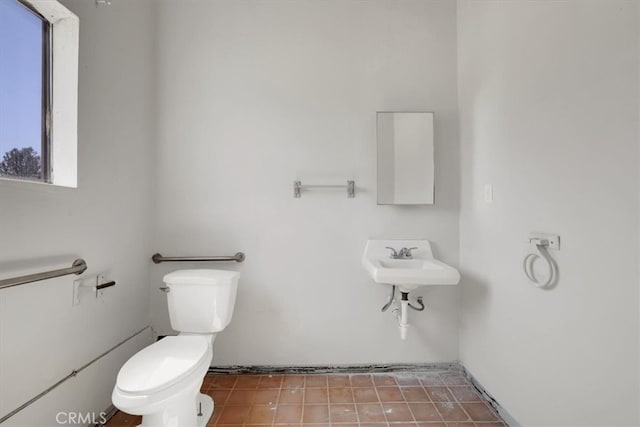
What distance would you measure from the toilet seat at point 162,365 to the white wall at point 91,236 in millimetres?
343

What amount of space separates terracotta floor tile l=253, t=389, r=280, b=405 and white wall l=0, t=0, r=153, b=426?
790 millimetres

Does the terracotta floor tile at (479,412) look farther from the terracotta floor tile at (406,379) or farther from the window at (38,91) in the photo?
the window at (38,91)

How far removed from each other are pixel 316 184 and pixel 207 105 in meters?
0.93

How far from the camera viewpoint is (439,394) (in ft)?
5.45

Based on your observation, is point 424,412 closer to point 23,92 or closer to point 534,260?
point 534,260

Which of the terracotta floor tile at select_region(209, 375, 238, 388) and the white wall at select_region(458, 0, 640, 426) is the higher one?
the white wall at select_region(458, 0, 640, 426)

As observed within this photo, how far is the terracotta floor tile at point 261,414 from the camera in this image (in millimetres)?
1455

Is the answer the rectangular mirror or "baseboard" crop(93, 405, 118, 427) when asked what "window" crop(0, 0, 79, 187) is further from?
the rectangular mirror

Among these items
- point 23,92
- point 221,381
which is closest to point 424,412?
point 221,381

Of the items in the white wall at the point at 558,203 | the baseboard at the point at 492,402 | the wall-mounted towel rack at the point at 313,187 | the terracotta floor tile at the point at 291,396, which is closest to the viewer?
the white wall at the point at 558,203

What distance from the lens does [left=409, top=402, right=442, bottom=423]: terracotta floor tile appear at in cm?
147

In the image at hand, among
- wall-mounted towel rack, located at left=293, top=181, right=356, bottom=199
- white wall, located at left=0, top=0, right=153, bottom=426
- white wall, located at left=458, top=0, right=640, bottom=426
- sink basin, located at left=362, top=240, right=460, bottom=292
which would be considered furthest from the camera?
wall-mounted towel rack, located at left=293, top=181, right=356, bottom=199

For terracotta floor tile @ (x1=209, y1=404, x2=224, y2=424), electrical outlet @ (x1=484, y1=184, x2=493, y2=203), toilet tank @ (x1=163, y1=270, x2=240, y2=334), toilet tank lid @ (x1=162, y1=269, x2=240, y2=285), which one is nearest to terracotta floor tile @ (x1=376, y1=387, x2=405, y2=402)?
terracotta floor tile @ (x1=209, y1=404, x2=224, y2=424)

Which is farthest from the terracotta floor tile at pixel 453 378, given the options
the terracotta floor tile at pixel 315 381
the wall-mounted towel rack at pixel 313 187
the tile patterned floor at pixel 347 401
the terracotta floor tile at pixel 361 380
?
the wall-mounted towel rack at pixel 313 187
